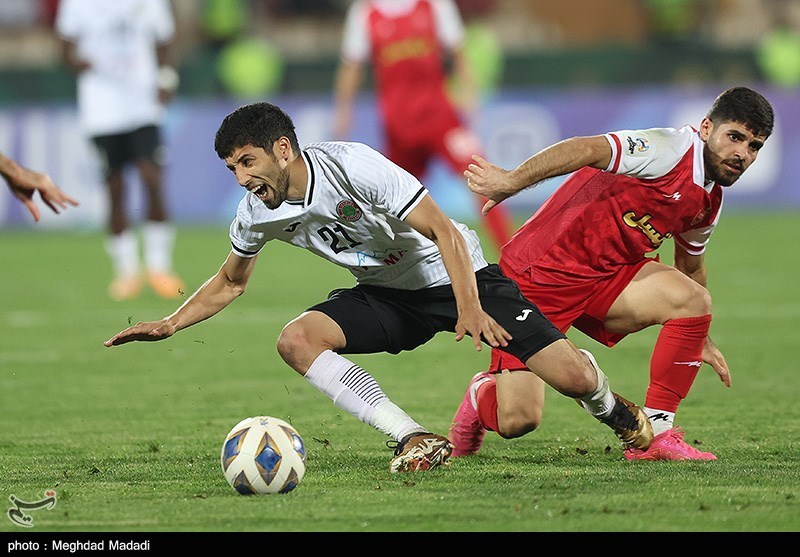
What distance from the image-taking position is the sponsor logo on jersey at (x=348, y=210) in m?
5.36

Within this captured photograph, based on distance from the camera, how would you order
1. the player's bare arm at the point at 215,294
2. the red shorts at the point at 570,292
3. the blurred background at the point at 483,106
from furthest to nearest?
the blurred background at the point at 483,106 < the red shorts at the point at 570,292 < the player's bare arm at the point at 215,294

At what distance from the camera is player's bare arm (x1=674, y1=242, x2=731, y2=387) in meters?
6.09

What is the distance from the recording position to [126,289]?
1221cm

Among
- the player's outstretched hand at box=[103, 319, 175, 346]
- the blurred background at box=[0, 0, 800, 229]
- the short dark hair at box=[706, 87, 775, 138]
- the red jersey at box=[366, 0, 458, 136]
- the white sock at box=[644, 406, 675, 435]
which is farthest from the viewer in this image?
the blurred background at box=[0, 0, 800, 229]

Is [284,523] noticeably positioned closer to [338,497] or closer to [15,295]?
[338,497]

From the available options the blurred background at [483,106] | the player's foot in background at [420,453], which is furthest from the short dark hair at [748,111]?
the blurred background at [483,106]

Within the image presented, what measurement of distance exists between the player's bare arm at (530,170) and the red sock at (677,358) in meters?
0.91

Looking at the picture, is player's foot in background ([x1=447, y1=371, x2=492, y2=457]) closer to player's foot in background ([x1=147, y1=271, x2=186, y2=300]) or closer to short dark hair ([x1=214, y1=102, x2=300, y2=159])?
short dark hair ([x1=214, y1=102, x2=300, y2=159])

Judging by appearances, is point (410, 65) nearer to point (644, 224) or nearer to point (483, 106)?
point (483, 106)

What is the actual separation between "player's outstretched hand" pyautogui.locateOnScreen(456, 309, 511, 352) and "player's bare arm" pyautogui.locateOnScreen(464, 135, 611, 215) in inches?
18.4

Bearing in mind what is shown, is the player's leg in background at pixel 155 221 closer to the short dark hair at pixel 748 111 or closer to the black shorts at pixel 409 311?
the black shorts at pixel 409 311

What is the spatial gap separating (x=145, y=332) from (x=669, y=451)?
2.05 metres

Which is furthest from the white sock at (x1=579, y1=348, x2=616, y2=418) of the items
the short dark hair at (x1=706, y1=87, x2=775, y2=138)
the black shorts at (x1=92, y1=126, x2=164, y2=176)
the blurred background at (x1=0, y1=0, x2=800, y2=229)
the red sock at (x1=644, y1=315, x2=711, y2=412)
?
the blurred background at (x1=0, y1=0, x2=800, y2=229)

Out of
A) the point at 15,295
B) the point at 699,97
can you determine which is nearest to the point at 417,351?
the point at 15,295
